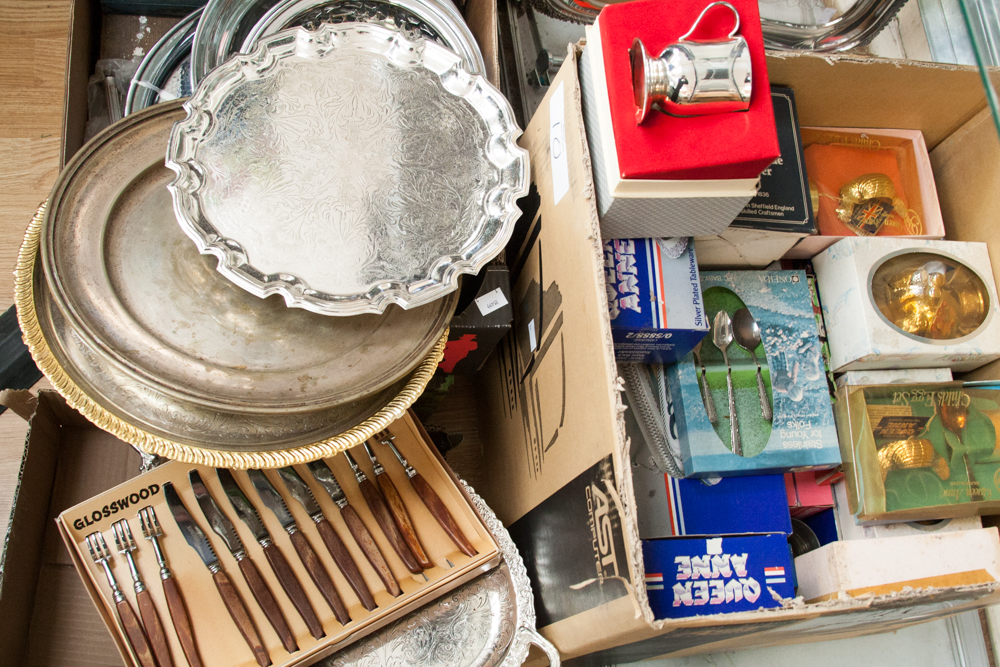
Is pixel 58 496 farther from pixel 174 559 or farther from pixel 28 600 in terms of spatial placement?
pixel 174 559

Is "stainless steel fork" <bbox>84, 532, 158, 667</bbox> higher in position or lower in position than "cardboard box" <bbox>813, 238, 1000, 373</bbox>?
lower

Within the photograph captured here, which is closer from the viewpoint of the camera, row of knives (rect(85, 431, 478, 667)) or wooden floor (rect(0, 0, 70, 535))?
row of knives (rect(85, 431, 478, 667))

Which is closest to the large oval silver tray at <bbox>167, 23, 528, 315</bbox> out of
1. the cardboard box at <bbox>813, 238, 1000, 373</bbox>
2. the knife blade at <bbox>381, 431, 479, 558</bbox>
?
the knife blade at <bbox>381, 431, 479, 558</bbox>

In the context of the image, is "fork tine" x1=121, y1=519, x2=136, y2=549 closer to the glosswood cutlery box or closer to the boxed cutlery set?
the boxed cutlery set

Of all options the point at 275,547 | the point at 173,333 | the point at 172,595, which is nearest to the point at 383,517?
the point at 275,547

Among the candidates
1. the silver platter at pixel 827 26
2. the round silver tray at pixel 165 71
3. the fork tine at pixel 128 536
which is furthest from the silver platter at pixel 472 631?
the silver platter at pixel 827 26

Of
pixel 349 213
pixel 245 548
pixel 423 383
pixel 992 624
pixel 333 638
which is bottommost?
pixel 992 624

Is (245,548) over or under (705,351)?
under

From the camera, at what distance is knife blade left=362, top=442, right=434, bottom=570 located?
0.79 meters

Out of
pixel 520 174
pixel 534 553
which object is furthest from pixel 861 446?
pixel 520 174

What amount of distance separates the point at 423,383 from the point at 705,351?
1.46 feet

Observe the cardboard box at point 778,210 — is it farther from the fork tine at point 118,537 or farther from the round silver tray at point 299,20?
the fork tine at point 118,537

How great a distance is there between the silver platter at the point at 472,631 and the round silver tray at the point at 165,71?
73 cm

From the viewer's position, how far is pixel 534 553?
88cm
